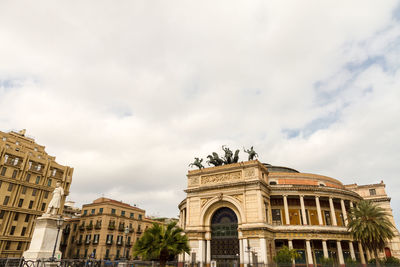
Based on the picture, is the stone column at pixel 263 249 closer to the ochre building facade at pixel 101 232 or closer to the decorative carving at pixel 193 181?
the decorative carving at pixel 193 181

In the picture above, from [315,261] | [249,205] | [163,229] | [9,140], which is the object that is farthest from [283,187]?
[9,140]

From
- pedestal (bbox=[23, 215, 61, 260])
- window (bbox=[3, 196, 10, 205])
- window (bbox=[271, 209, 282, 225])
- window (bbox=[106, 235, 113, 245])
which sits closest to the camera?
pedestal (bbox=[23, 215, 61, 260])

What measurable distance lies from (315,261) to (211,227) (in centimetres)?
1526

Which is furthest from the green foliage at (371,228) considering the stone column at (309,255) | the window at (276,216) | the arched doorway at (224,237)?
the arched doorway at (224,237)

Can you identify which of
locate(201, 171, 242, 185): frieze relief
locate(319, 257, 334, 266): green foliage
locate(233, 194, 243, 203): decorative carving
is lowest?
locate(319, 257, 334, 266): green foliage

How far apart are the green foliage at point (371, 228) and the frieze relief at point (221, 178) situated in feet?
54.0

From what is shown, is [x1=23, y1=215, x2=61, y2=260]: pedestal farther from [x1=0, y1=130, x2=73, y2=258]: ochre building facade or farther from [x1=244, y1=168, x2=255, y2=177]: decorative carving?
[x1=0, y1=130, x2=73, y2=258]: ochre building facade

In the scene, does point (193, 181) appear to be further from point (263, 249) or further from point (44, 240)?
point (44, 240)

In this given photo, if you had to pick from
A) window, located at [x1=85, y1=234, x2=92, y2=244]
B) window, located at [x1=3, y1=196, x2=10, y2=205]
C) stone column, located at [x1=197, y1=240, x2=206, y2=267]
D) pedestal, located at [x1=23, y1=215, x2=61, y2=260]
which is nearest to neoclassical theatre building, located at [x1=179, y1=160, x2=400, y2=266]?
stone column, located at [x1=197, y1=240, x2=206, y2=267]

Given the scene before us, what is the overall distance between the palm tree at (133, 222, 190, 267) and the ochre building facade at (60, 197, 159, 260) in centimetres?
3748

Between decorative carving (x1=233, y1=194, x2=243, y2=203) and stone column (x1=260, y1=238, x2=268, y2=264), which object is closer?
stone column (x1=260, y1=238, x2=268, y2=264)

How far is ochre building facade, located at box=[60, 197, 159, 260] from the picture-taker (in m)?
60.0

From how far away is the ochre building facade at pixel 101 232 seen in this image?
60.0m

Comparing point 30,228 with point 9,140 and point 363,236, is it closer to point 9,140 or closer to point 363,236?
point 9,140
